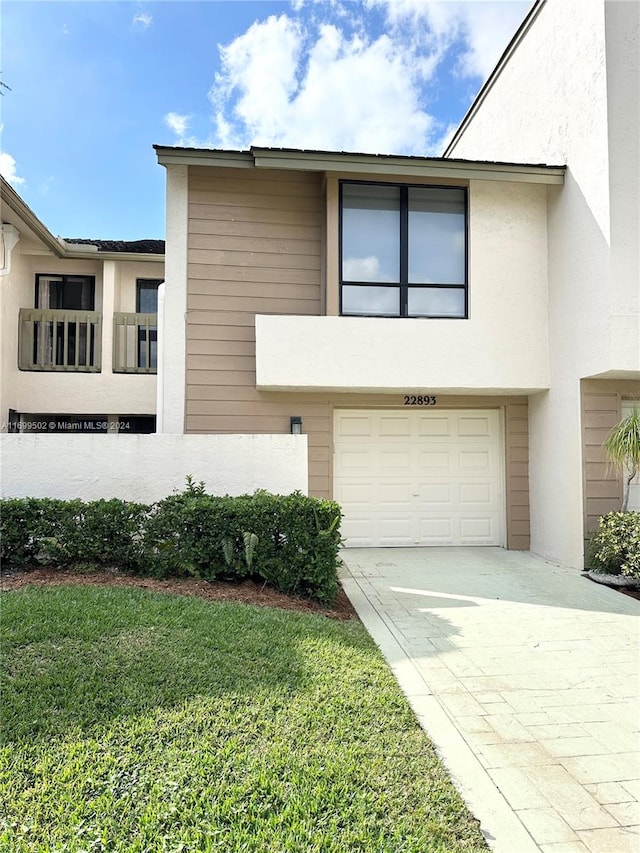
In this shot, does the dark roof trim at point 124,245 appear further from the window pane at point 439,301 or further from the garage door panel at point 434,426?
the garage door panel at point 434,426

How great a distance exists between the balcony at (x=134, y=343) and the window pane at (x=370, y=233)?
5556 mm

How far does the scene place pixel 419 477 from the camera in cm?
922

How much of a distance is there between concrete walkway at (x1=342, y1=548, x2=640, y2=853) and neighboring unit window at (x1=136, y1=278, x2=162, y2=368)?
728 centimetres

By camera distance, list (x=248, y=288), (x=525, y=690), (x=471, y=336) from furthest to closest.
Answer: (x=248, y=288)
(x=471, y=336)
(x=525, y=690)

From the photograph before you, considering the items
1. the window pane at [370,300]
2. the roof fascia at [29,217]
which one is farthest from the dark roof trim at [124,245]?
the window pane at [370,300]

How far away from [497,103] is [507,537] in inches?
340

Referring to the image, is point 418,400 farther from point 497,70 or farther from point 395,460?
point 497,70

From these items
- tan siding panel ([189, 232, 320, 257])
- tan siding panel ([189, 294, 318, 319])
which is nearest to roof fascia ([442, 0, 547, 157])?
tan siding panel ([189, 232, 320, 257])

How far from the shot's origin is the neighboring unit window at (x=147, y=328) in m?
11.8

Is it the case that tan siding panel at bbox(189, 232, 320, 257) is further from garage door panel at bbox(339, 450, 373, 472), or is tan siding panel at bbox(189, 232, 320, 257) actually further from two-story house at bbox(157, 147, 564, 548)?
garage door panel at bbox(339, 450, 373, 472)

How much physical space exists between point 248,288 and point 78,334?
5.30 meters

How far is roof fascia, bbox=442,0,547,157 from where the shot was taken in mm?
9016

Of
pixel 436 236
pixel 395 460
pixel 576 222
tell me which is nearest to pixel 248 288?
pixel 436 236

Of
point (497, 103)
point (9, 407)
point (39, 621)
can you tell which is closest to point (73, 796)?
point (39, 621)
